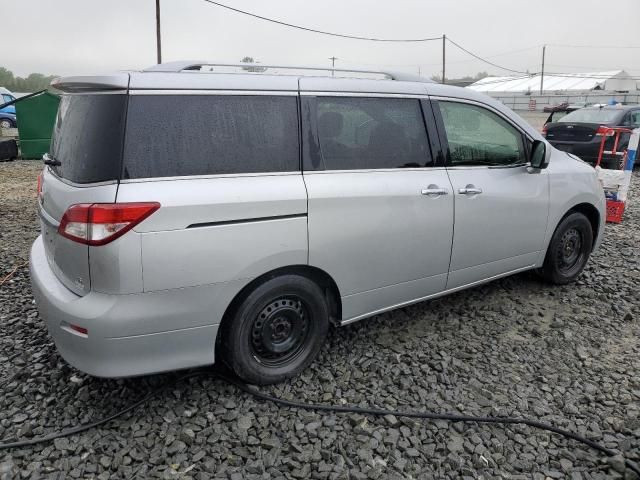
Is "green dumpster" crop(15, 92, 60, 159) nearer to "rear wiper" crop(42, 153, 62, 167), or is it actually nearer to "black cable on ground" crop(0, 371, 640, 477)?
"rear wiper" crop(42, 153, 62, 167)

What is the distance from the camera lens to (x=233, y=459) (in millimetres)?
2510

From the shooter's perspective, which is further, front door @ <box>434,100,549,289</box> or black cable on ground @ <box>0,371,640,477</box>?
front door @ <box>434,100,549,289</box>

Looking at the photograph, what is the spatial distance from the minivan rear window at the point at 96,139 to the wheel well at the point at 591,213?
374 cm

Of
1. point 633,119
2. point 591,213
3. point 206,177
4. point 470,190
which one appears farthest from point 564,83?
point 206,177

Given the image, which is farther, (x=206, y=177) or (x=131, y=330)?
(x=206, y=177)

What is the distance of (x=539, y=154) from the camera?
13.0 ft

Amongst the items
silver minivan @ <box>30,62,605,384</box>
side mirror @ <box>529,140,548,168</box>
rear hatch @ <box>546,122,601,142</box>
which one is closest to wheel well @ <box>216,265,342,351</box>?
silver minivan @ <box>30,62,605,384</box>

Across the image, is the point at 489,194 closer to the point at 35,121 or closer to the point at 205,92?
the point at 205,92

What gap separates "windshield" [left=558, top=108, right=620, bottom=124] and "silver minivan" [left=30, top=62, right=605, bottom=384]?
10379 millimetres

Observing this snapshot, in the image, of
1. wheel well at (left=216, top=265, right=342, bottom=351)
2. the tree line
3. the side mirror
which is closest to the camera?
wheel well at (left=216, top=265, right=342, bottom=351)

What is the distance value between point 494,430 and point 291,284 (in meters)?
1.35

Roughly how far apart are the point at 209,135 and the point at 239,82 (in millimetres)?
366

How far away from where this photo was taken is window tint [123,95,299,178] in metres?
2.52

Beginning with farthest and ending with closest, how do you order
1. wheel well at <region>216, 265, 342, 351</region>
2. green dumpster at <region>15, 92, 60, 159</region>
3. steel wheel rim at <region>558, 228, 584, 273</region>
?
green dumpster at <region>15, 92, 60, 159</region>
steel wheel rim at <region>558, 228, 584, 273</region>
wheel well at <region>216, 265, 342, 351</region>
